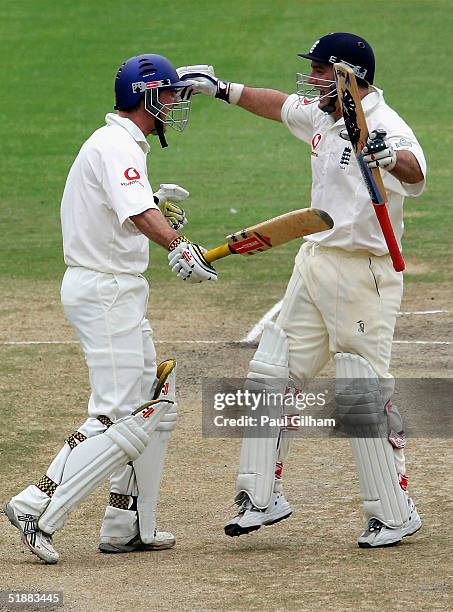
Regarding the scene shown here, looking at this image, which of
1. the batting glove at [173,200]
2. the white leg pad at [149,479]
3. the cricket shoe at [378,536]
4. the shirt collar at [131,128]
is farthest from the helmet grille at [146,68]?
the cricket shoe at [378,536]

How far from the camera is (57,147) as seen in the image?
18.8m

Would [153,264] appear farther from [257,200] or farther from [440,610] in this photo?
[440,610]

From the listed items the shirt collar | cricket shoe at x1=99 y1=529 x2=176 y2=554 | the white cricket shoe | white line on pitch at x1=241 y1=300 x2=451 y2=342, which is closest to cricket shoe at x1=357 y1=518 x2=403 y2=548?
the white cricket shoe

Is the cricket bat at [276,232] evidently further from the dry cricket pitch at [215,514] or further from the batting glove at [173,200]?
the dry cricket pitch at [215,514]

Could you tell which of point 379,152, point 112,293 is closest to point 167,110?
point 112,293

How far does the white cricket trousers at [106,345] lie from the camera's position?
6.05 meters

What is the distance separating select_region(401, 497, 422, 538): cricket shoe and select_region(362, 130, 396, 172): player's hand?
5.04ft

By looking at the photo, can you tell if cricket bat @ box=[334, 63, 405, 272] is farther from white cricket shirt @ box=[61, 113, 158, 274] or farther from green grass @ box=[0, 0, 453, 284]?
green grass @ box=[0, 0, 453, 284]

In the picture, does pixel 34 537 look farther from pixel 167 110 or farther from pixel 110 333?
pixel 167 110

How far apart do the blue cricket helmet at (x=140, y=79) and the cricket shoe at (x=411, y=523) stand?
2.16 m

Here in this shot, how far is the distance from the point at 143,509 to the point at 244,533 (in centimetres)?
46

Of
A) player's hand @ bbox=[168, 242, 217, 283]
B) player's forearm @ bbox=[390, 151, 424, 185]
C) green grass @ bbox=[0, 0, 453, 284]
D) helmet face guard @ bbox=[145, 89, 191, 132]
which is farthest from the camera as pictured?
green grass @ bbox=[0, 0, 453, 284]

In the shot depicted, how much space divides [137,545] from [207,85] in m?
2.30

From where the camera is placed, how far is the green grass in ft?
45.6
